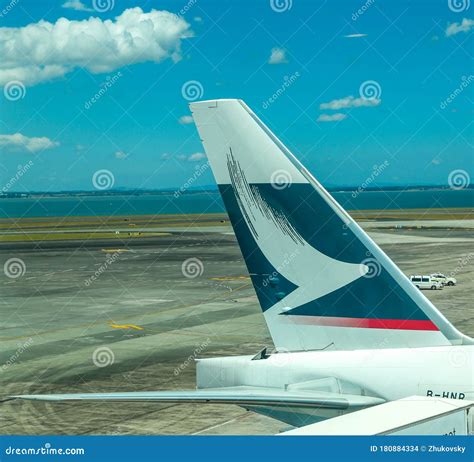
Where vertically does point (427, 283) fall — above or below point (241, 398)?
above

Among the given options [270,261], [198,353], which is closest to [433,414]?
[270,261]

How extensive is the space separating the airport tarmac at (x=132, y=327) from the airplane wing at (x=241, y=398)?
12.9 m

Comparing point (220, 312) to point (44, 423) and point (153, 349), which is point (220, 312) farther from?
point (44, 423)

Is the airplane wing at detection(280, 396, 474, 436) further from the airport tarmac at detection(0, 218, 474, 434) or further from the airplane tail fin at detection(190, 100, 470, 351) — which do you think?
the airport tarmac at detection(0, 218, 474, 434)

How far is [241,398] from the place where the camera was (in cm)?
1284

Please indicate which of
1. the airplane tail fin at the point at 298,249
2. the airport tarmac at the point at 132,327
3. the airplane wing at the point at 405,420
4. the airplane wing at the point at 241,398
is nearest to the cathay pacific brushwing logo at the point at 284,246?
the airplane tail fin at the point at 298,249

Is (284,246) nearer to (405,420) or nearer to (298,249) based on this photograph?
(298,249)

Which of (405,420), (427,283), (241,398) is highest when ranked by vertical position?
(427,283)

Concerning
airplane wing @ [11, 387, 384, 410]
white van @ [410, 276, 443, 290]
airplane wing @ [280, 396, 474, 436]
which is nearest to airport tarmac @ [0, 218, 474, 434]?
white van @ [410, 276, 443, 290]

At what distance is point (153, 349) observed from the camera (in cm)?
4028

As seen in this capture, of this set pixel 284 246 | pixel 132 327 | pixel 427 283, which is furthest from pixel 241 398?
pixel 427 283

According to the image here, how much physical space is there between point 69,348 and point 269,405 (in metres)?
30.1

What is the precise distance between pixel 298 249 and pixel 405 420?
15.3 feet

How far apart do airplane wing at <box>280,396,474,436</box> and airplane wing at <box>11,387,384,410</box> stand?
0.80 meters
